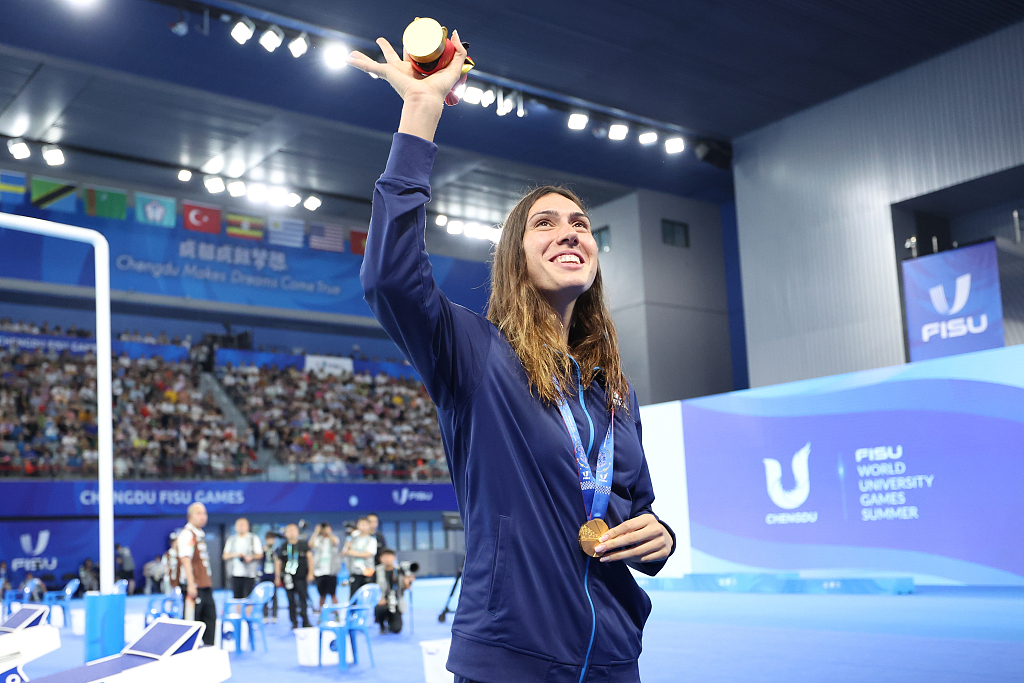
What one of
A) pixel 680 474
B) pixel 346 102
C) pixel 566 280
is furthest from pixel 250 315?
pixel 566 280

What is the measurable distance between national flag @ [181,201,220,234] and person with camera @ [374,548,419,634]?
429 inches

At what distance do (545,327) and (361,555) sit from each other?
32.7ft

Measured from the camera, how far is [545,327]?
155cm

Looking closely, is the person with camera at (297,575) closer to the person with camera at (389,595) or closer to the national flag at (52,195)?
the person with camera at (389,595)

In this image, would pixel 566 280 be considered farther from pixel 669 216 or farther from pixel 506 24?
pixel 669 216

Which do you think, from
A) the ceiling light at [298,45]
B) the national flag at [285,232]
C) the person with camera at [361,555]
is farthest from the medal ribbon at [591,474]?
the national flag at [285,232]

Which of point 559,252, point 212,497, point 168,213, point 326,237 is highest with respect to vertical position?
point 168,213

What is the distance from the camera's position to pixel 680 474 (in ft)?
51.4

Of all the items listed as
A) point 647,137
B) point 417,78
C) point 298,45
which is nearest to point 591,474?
point 417,78

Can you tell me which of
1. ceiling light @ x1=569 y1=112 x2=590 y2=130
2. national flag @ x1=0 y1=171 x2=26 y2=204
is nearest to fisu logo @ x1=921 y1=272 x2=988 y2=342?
ceiling light @ x1=569 y1=112 x2=590 y2=130

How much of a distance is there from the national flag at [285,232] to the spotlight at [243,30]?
25.5ft

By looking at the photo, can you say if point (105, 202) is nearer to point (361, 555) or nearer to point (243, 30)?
point (243, 30)

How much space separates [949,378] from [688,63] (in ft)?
21.5

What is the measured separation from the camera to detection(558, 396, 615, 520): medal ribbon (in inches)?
55.8
